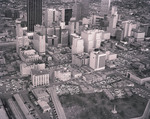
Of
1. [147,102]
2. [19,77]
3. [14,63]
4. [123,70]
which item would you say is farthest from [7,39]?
[147,102]

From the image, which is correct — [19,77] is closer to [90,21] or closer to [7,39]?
[7,39]

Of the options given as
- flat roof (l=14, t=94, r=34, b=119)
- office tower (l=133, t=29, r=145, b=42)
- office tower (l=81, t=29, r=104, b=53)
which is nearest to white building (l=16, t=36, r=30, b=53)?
office tower (l=81, t=29, r=104, b=53)

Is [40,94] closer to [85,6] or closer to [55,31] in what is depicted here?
[55,31]

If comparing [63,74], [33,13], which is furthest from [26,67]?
[33,13]

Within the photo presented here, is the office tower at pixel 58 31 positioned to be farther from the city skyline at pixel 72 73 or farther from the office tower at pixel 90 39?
the office tower at pixel 90 39

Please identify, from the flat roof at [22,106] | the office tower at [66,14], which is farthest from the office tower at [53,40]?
the flat roof at [22,106]
